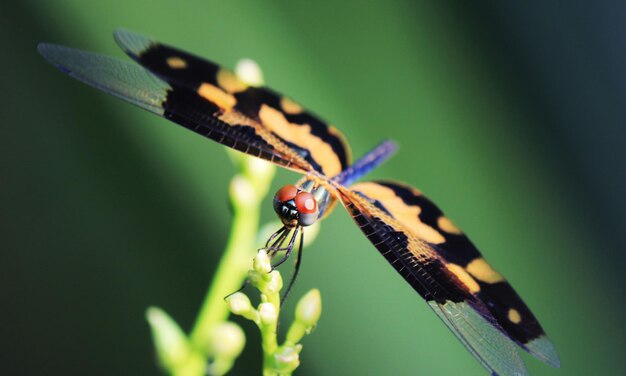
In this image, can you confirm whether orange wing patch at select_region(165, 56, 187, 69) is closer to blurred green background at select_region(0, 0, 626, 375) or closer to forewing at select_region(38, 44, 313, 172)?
forewing at select_region(38, 44, 313, 172)

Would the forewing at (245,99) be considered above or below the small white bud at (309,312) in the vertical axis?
above

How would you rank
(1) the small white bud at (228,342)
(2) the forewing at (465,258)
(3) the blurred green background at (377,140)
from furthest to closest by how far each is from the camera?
(3) the blurred green background at (377,140) → (2) the forewing at (465,258) → (1) the small white bud at (228,342)

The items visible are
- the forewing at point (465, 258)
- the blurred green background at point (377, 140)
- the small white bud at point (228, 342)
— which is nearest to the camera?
the small white bud at point (228, 342)

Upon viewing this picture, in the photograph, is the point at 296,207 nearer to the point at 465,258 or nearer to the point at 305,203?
the point at 305,203

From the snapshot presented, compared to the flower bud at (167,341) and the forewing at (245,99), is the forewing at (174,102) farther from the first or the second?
the flower bud at (167,341)

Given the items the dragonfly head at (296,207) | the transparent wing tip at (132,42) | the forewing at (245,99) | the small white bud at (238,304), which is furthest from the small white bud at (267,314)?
the transparent wing tip at (132,42)

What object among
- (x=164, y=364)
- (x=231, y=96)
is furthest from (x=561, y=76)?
(x=164, y=364)

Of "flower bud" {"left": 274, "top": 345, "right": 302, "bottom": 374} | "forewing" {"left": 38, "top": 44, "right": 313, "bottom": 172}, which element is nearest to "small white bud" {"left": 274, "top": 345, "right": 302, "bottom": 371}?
"flower bud" {"left": 274, "top": 345, "right": 302, "bottom": 374}
